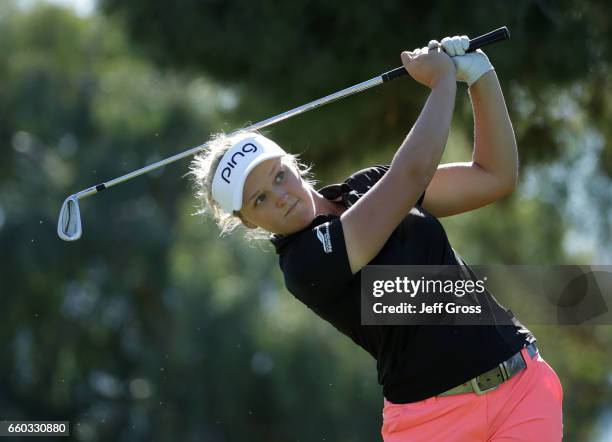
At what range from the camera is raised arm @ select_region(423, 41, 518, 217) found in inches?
96.0

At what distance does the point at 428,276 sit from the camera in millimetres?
2246

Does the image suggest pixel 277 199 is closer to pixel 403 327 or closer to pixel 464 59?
pixel 403 327

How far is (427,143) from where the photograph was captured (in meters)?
2.11

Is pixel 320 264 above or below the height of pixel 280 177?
below

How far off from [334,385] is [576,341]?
7.04 feet

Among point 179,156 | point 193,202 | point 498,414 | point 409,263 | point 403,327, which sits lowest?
point 193,202

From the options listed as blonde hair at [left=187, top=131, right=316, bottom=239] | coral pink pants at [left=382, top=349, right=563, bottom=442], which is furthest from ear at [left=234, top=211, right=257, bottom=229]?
coral pink pants at [left=382, top=349, right=563, bottom=442]

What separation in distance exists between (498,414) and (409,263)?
353 mm

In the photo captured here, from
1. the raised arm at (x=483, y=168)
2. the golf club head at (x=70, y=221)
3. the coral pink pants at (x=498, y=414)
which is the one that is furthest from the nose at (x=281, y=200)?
the golf club head at (x=70, y=221)

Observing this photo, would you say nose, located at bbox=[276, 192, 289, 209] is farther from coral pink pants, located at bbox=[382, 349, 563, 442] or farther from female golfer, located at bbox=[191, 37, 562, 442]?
coral pink pants, located at bbox=[382, 349, 563, 442]

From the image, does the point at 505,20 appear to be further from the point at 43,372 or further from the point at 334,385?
the point at 43,372

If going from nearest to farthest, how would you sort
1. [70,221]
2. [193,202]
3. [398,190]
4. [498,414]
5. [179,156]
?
[398,190] < [498,414] < [179,156] < [70,221] < [193,202]

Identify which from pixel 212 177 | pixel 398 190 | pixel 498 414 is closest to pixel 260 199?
pixel 212 177

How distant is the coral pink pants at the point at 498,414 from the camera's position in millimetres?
2178
